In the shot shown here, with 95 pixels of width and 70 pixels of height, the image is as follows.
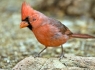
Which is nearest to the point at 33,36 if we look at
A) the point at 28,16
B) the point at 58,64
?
the point at 58,64

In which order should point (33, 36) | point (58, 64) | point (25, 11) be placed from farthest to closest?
point (33, 36) → point (58, 64) → point (25, 11)

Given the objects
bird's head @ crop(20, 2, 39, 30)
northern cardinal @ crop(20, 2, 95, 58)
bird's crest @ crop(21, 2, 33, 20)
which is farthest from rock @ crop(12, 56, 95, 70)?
bird's crest @ crop(21, 2, 33, 20)

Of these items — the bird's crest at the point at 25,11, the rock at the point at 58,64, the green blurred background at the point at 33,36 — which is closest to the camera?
the bird's crest at the point at 25,11

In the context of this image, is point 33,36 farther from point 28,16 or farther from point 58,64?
point 28,16

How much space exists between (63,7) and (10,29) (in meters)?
1.64

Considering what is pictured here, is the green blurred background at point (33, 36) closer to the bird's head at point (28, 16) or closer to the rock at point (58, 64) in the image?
the rock at point (58, 64)

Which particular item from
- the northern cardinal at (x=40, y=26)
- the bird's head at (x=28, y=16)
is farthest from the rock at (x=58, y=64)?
the bird's head at (x=28, y=16)

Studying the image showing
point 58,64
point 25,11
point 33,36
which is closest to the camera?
point 25,11

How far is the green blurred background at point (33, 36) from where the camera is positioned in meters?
5.22

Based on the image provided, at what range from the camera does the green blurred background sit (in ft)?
17.1

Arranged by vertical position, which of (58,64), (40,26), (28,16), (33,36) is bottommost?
(33,36)

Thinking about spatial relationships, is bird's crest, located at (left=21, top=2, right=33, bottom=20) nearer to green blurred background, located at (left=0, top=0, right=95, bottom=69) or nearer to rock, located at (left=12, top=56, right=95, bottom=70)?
rock, located at (left=12, top=56, right=95, bottom=70)

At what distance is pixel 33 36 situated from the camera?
20.6ft

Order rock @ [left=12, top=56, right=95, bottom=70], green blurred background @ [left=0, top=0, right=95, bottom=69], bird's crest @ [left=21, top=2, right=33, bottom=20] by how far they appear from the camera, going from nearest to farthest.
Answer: bird's crest @ [left=21, top=2, right=33, bottom=20] < rock @ [left=12, top=56, right=95, bottom=70] < green blurred background @ [left=0, top=0, right=95, bottom=69]
